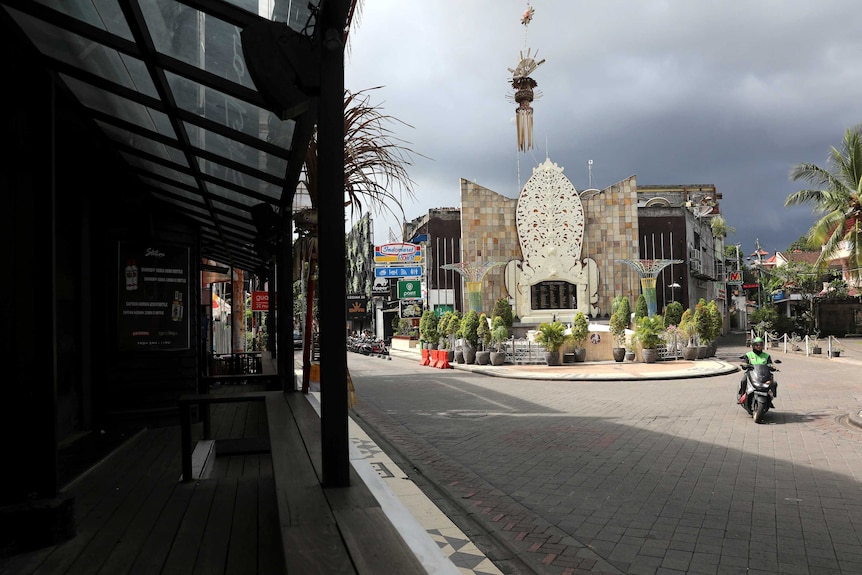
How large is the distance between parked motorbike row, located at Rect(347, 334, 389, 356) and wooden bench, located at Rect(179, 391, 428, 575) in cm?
3287

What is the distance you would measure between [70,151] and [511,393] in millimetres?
11900

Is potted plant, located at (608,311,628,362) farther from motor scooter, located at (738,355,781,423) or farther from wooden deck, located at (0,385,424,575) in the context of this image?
wooden deck, located at (0,385,424,575)

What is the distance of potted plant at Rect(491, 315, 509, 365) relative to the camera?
2552 centimetres

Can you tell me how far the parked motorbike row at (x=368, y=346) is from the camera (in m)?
37.1

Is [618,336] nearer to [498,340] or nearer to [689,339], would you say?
[689,339]

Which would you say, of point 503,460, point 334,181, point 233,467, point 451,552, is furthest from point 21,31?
point 503,460

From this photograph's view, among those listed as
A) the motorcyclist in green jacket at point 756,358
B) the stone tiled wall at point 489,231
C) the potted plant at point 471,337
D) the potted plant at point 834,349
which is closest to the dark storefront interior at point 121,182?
the motorcyclist in green jacket at point 756,358

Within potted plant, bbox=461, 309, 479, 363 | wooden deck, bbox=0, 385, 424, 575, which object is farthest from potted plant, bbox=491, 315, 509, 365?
wooden deck, bbox=0, 385, 424, 575

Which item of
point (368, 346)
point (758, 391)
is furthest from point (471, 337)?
point (758, 391)

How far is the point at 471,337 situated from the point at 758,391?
16.4 metres

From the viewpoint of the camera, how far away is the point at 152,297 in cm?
836

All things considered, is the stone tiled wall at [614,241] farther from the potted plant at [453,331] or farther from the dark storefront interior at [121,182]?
the dark storefront interior at [121,182]

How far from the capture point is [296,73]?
312cm

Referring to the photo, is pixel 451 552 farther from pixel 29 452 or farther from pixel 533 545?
pixel 29 452
